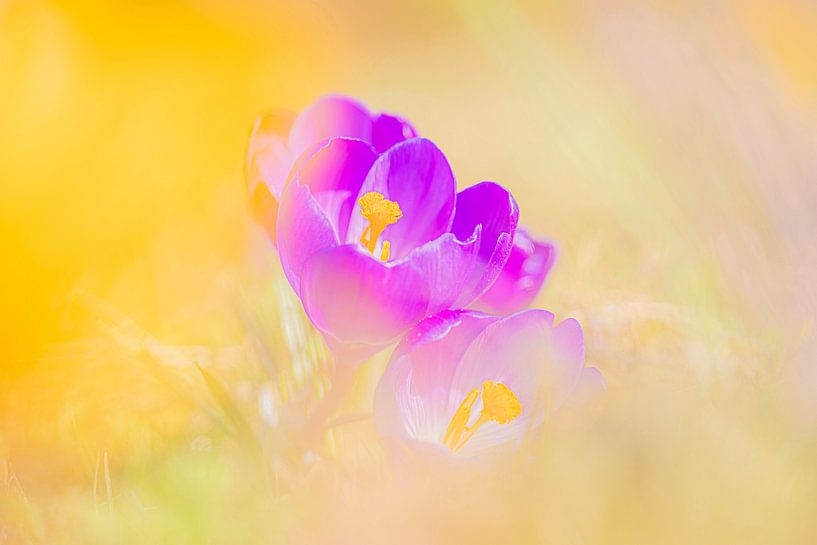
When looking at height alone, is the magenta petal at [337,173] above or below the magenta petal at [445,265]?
above

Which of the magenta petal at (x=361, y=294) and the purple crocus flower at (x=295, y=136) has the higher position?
the purple crocus flower at (x=295, y=136)

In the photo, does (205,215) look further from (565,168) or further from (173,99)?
(565,168)

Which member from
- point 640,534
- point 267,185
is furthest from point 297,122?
point 640,534

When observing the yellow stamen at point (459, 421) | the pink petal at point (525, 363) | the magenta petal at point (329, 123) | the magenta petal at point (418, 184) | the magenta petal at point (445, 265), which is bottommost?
the yellow stamen at point (459, 421)

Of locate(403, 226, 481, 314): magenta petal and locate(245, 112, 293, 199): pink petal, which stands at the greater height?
locate(245, 112, 293, 199): pink petal

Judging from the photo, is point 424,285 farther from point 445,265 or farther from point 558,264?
point 558,264

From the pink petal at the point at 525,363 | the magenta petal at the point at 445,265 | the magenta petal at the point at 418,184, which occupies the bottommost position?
the pink petal at the point at 525,363
